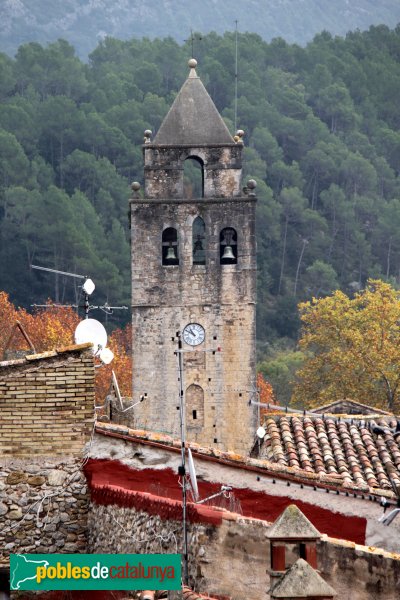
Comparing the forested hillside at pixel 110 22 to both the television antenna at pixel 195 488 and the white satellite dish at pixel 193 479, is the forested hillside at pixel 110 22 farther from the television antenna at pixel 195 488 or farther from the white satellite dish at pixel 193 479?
the white satellite dish at pixel 193 479

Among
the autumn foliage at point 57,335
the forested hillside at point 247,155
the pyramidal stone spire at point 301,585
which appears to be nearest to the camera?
the pyramidal stone spire at point 301,585

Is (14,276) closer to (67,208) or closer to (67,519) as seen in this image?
(67,208)

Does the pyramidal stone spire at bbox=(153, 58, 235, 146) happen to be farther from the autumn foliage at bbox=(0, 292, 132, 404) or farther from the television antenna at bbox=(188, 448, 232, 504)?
the television antenna at bbox=(188, 448, 232, 504)

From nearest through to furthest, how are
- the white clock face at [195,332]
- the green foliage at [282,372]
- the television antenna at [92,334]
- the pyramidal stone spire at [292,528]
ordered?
the pyramidal stone spire at [292,528] → the television antenna at [92,334] → the white clock face at [195,332] → the green foliage at [282,372]

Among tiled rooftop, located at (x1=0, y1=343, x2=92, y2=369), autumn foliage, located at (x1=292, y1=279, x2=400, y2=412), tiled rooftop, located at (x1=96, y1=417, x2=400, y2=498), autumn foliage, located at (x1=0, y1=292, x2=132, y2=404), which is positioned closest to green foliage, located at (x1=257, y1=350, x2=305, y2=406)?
autumn foliage, located at (x1=0, y1=292, x2=132, y2=404)

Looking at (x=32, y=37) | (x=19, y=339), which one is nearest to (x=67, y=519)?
(x=19, y=339)

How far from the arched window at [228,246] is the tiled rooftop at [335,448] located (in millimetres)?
25305

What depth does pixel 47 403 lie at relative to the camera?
17.7 meters

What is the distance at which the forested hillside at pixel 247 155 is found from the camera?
328 ft

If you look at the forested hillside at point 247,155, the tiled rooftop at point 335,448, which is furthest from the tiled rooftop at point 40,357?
A: the forested hillside at point 247,155

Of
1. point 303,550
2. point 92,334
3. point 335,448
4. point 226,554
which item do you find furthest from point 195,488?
point 335,448

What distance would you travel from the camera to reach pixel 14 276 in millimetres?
98750

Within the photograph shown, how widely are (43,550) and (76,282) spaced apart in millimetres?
77480

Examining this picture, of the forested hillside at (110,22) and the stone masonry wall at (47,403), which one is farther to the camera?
the forested hillside at (110,22)
